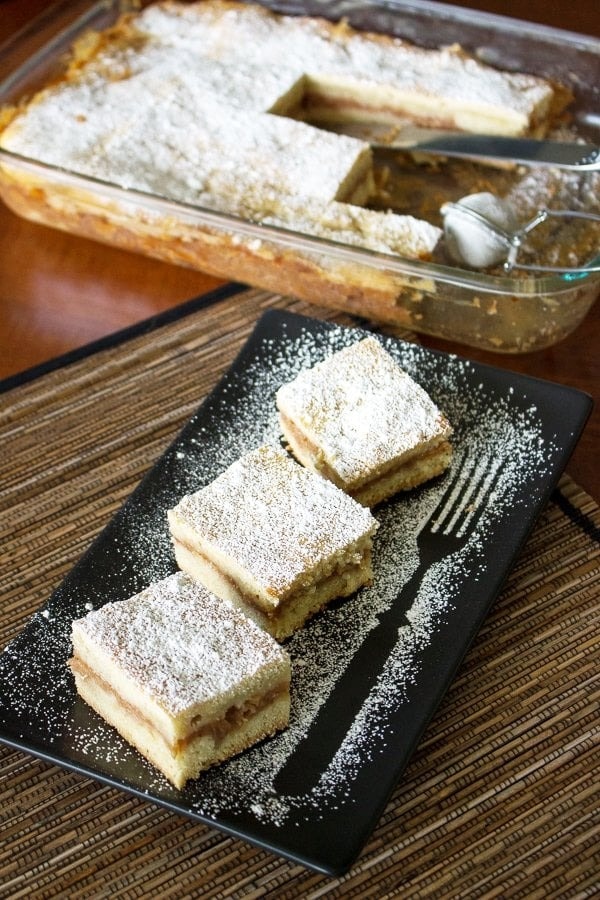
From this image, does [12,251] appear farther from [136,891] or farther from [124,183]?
[136,891]

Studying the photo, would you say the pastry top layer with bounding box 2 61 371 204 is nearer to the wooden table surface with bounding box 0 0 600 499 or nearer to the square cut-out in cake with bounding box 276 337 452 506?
the wooden table surface with bounding box 0 0 600 499

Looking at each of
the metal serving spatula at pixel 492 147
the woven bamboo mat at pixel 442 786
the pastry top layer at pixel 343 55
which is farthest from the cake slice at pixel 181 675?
the pastry top layer at pixel 343 55

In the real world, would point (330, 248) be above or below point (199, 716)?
above

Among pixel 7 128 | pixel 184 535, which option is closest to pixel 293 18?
pixel 7 128

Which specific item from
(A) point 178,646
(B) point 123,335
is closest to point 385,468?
(A) point 178,646

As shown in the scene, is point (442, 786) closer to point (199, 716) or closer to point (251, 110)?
point (199, 716)

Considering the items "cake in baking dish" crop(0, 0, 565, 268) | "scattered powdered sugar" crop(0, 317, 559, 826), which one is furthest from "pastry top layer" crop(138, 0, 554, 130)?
"scattered powdered sugar" crop(0, 317, 559, 826)
